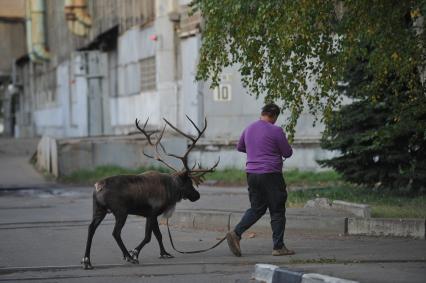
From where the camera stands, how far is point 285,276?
380 inches

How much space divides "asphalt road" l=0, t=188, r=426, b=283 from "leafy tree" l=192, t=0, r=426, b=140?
7.47 feet

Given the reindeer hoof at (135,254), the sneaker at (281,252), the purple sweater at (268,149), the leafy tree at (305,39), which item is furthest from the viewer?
the leafy tree at (305,39)

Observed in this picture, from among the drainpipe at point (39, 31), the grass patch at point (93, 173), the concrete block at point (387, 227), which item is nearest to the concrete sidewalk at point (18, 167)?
the grass patch at point (93, 173)

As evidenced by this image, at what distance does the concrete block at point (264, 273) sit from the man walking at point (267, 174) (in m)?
1.58

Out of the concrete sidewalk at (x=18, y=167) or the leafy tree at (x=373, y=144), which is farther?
the concrete sidewalk at (x=18, y=167)

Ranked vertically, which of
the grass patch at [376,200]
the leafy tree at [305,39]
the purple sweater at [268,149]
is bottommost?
the grass patch at [376,200]

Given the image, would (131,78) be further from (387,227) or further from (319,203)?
(387,227)

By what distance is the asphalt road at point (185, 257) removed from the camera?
33.8 feet

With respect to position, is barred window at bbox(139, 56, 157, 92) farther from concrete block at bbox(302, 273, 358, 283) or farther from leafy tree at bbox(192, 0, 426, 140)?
concrete block at bbox(302, 273, 358, 283)

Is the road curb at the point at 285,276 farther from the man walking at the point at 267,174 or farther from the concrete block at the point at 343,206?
the concrete block at the point at 343,206

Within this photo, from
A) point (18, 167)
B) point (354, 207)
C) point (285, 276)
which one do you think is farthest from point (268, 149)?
point (18, 167)

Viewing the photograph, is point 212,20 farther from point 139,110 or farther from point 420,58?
point 139,110

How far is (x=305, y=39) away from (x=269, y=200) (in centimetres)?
257

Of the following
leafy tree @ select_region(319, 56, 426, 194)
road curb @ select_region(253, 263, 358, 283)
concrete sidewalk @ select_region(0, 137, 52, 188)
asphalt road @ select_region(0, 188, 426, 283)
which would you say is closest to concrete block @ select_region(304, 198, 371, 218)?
asphalt road @ select_region(0, 188, 426, 283)
